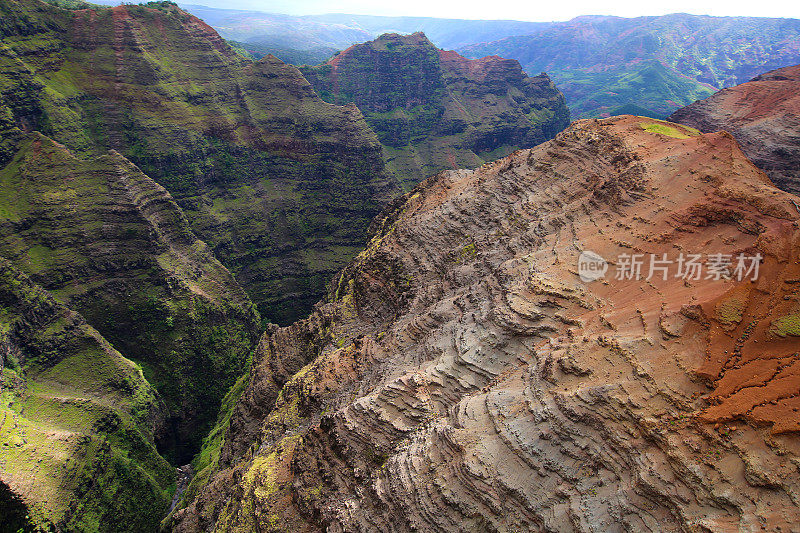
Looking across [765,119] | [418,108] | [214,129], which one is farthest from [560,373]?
[418,108]

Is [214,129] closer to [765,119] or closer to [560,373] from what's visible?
[560,373]

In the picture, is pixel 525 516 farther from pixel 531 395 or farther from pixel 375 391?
pixel 375 391

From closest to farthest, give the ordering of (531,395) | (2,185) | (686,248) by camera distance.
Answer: (531,395), (686,248), (2,185)

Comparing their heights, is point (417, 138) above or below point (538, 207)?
below

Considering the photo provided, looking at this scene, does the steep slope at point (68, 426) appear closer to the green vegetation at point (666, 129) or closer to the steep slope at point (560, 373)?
the steep slope at point (560, 373)

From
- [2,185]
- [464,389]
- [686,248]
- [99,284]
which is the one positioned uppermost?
[686,248]

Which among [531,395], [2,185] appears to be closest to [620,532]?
[531,395]

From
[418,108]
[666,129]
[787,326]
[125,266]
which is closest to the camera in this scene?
[787,326]
